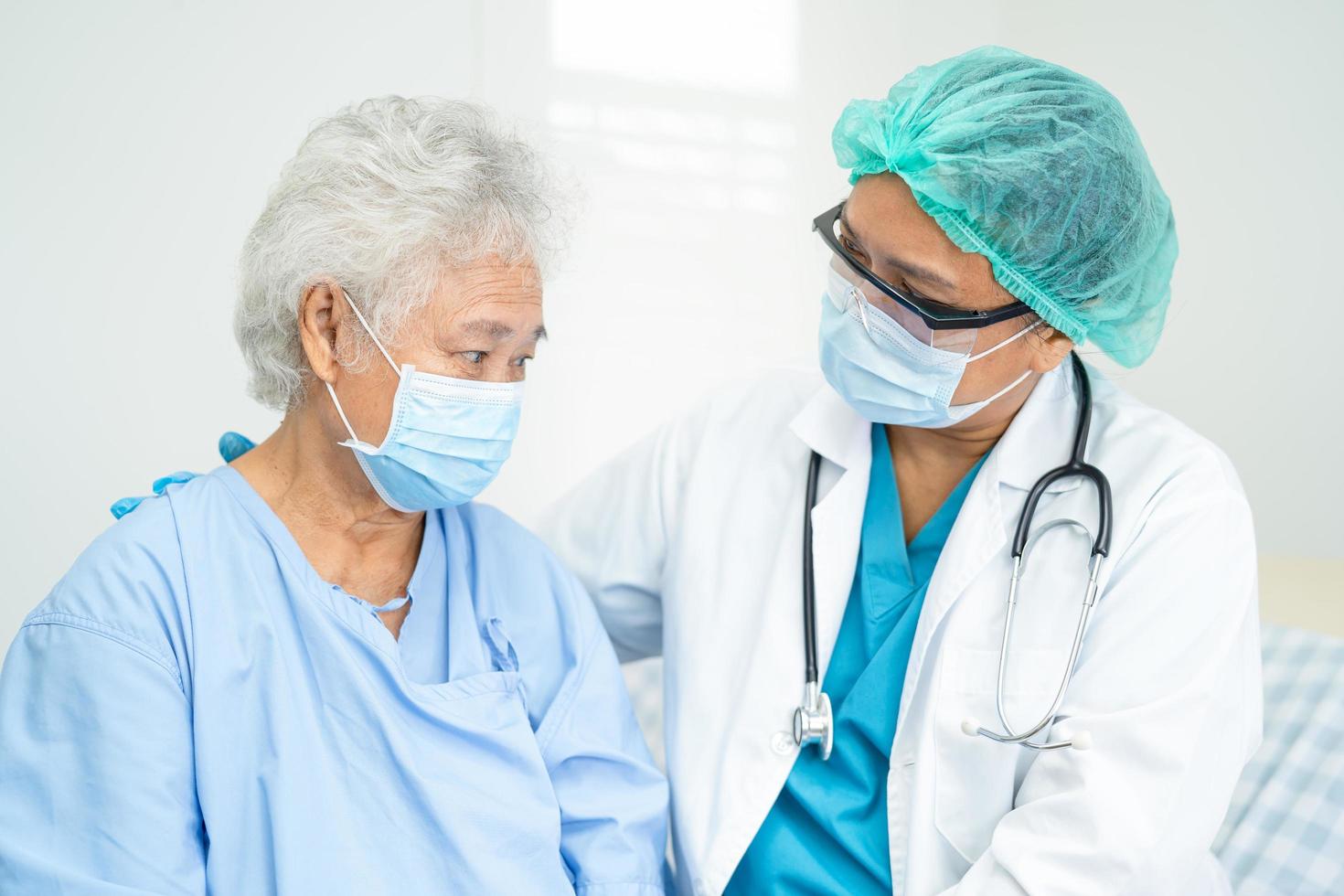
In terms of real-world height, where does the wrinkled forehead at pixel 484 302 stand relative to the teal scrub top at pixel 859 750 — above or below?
above

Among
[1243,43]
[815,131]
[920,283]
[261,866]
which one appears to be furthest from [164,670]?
[1243,43]

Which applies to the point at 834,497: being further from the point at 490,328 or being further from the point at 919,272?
the point at 490,328

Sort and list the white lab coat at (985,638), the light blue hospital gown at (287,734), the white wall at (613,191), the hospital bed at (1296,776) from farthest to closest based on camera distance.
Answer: the white wall at (613,191)
the hospital bed at (1296,776)
the white lab coat at (985,638)
the light blue hospital gown at (287,734)

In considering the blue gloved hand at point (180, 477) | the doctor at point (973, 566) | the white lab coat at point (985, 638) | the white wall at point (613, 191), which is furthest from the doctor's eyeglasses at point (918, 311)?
the blue gloved hand at point (180, 477)

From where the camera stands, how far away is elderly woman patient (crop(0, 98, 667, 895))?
3.61 ft

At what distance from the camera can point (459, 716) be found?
129 cm

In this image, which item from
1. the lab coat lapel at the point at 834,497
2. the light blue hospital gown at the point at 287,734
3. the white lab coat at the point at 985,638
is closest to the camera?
the light blue hospital gown at the point at 287,734

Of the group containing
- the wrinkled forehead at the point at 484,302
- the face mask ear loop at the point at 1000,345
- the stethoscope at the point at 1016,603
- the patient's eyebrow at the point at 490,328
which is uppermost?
the wrinkled forehead at the point at 484,302

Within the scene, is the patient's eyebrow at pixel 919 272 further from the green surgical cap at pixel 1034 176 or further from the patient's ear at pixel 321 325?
the patient's ear at pixel 321 325

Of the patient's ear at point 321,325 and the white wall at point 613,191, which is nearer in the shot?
the patient's ear at point 321,325

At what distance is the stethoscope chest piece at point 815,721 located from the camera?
1.40 m

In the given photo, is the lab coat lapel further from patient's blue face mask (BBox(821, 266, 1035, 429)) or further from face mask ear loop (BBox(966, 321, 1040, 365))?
face mask ear loop (BBox(966, 321, 1040, 365))

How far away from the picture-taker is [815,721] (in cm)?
140

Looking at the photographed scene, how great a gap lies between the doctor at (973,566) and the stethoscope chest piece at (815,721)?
1.0 inches
